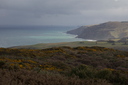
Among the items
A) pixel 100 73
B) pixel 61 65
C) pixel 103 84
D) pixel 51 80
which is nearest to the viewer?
pixel 103 84

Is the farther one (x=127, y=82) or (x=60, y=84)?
(x=127, y=82)

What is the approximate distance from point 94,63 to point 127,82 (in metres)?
7.55

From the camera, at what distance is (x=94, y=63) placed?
14.8 meters

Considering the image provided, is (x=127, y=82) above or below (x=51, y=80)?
below

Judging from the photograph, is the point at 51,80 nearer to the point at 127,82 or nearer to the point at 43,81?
the point at 43,81

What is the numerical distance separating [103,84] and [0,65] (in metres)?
6.05

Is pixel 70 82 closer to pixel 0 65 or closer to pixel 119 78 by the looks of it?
pixel 119 78

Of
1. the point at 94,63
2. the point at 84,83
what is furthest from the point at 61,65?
the point at 84,83

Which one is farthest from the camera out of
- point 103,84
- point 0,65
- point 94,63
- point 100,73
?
point 94,63

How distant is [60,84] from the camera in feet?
17.8

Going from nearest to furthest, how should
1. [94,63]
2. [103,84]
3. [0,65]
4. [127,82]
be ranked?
[103,84] < [127,82] < [0,65] < [94,63]

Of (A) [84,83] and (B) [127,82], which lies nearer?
(A) [84,83]

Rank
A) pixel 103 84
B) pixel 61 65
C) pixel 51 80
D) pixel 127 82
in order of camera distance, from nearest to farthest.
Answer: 1. pixel 103 84
2. pixel 51 80
3. pixel 127 82
4. pixel 61 65

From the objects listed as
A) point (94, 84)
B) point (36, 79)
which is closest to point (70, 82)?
point (94, 84)
